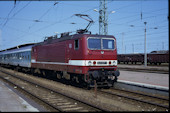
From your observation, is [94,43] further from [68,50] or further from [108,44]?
[68,50]

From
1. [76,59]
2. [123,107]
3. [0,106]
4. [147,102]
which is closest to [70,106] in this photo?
[123,107]

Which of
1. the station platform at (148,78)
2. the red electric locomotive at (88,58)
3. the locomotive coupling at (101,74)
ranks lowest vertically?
the station platform at (148,78)

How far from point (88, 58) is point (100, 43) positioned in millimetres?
1425

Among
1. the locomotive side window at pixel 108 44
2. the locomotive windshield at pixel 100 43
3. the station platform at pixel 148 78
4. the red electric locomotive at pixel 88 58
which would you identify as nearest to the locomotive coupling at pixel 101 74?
the red electric locomotive at pixel 88 58

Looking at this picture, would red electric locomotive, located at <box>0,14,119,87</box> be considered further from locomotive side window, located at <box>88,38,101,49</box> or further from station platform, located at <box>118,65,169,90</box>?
station platform, located at <box>118,65,169,90</box>

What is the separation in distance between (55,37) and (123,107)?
984 centimetres

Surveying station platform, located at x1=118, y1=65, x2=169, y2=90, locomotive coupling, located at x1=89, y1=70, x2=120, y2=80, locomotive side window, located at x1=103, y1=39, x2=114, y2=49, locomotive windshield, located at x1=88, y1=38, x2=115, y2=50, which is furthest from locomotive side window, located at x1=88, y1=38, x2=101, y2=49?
station platform, located at x1=118, y1=65, x2=169, y2=90

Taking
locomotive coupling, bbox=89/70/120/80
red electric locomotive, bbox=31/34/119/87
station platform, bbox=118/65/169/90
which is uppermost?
red electric locomotive, bbox=31/34/119/87

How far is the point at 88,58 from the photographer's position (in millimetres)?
12117

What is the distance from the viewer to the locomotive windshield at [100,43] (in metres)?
12.5

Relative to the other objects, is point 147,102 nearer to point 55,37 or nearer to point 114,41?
point 114,41

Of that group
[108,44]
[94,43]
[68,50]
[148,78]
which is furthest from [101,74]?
[148,78]

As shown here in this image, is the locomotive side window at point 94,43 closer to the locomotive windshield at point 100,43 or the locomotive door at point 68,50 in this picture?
the locomotive windshield at point 100,43

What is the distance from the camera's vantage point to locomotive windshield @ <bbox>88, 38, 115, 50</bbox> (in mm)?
12455
